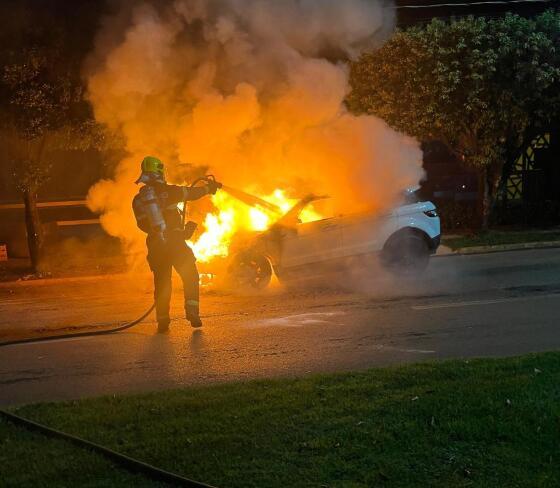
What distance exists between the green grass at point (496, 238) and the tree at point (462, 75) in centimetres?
261

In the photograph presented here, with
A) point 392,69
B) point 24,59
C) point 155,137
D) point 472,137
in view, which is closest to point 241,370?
point 155,137

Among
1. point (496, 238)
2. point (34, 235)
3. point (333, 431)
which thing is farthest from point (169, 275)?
point (496, 238)

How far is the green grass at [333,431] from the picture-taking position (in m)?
3.99

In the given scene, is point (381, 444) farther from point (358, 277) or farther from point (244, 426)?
point (358, 277)

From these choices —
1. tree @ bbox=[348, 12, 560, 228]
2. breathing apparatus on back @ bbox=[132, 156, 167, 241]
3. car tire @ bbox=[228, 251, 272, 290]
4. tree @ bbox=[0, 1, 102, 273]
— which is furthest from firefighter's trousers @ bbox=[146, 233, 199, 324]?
tree @ bbox=[348, 12, 560, 228]

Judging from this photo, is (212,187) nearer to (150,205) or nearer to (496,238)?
(150,205)

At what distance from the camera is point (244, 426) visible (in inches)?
186

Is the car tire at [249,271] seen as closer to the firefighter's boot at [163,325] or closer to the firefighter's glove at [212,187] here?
the firefighter's glove at [212,187]

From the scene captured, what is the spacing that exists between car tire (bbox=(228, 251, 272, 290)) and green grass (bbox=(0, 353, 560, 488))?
198 inches

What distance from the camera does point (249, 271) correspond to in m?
10.8

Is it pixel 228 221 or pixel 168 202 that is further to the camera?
pixel 228 221

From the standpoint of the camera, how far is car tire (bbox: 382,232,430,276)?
11.4 m

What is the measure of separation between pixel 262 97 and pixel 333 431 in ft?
26.2

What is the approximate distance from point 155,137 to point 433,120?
699cm
